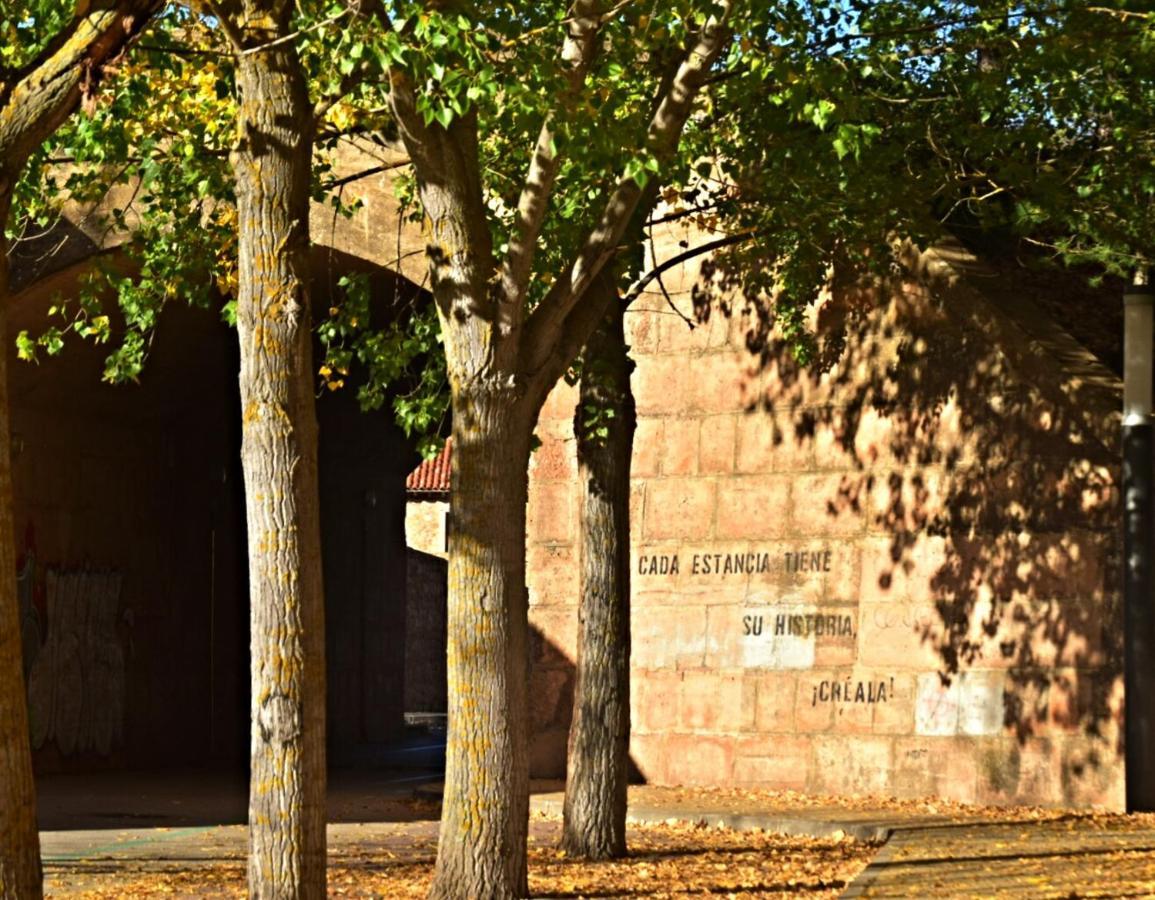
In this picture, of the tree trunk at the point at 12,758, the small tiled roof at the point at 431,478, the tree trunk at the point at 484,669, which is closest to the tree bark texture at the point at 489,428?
the tree trunk at the point at 484,669

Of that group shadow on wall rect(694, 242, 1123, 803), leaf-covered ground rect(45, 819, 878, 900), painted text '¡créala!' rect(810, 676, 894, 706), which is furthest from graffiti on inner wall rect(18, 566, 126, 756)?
shadow on wall rect(694, 242, 1123, 803)

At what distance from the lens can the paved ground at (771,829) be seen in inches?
435

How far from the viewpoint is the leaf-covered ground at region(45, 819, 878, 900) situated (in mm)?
11234

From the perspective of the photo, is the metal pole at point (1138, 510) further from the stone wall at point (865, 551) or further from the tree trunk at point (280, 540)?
the tree trunk at point (280, 540)

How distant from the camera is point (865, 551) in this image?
16500mm

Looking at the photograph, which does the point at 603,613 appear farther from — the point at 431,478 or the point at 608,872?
the point at 431,478

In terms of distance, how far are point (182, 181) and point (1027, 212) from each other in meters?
5.59

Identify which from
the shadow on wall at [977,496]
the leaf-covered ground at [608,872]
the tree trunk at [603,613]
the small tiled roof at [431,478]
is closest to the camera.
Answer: the leaf-covered ground at [608,872]

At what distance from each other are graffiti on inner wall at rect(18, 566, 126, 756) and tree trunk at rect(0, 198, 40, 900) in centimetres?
1407

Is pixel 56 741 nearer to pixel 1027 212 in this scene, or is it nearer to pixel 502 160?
pixel 502 160

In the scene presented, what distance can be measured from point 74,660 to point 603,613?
12.3 meters

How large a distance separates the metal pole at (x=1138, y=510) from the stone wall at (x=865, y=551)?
1.79 m

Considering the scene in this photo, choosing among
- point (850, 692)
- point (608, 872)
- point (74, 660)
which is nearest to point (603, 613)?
point (608, 872)

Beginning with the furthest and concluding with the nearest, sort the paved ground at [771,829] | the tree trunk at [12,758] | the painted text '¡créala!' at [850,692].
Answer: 1. the painted text '¡créala!' at [850,692]
2. the paved ground at [771,829]
3. the tree trunk at [12,758]
